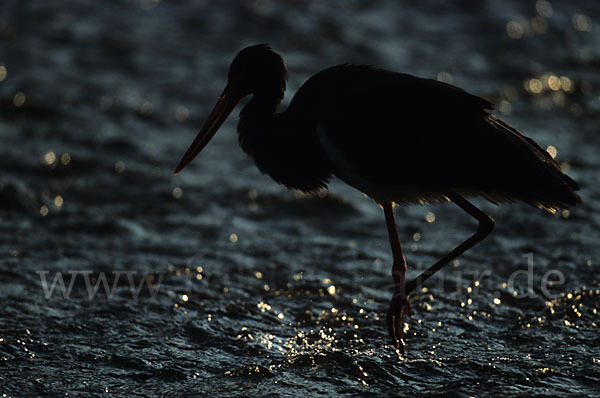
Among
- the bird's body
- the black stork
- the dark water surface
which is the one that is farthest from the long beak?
the dark water surface

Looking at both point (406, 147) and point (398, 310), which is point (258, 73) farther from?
point (398, 310)

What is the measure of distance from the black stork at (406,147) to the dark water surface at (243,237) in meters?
0.57

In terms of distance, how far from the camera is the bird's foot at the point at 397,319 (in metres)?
4.98

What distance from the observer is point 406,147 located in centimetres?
512

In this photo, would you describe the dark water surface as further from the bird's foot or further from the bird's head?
the bird's head

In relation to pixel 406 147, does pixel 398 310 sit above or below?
below

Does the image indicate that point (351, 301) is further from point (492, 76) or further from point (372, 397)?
point (492, 76)

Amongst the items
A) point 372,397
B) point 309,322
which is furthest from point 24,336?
point 372,397

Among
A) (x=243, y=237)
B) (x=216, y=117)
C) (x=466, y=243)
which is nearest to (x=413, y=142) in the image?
(x=466, y=243)

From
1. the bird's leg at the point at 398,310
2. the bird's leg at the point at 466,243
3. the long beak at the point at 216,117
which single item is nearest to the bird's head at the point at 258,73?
the long beak at the point at 216,117

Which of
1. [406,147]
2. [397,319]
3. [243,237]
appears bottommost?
[397,319]

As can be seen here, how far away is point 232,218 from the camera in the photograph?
719 cm

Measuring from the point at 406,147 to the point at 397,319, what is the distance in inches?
35.9

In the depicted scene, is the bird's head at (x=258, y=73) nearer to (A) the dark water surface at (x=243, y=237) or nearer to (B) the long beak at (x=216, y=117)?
(B) the long beak at (x=216, y=117)
